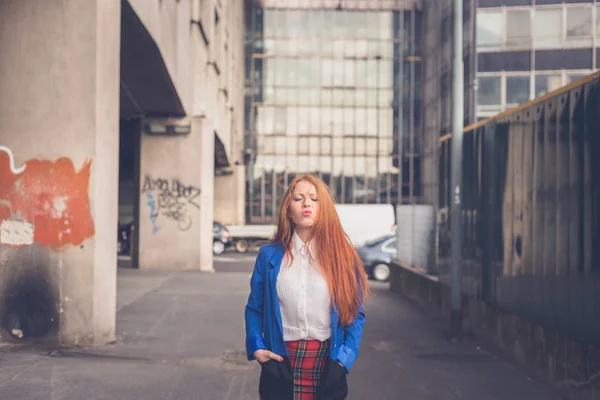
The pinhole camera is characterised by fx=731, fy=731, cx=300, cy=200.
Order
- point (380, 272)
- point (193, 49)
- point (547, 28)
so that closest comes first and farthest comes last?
1. point (193, 49)
2. point (380, 272)
3. point (547, 28)

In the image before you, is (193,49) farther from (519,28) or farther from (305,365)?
(519,28)

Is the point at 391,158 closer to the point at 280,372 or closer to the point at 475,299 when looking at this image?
the point at 475,299

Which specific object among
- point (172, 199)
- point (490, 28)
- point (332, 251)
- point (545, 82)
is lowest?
point (332, 251)

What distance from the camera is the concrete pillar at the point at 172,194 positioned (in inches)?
771

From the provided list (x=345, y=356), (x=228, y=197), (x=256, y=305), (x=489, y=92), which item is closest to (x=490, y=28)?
(x=489, y=92)

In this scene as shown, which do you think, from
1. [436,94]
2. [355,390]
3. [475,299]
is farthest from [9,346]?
[436,94]

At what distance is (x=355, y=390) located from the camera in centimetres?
682

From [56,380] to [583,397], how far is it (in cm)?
461

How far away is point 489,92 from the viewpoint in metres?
34.4

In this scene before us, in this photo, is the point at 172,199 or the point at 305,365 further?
the point at 172,199

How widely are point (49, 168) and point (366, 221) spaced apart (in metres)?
28.2

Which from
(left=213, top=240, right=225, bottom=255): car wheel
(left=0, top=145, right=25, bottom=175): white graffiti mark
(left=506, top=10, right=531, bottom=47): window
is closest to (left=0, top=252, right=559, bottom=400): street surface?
(left=0, top=145, right=25, bottom=175): white graffiti mark

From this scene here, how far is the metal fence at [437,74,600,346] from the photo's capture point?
625cm

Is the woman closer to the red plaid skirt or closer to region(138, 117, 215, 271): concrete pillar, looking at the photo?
the red plaid skirt
